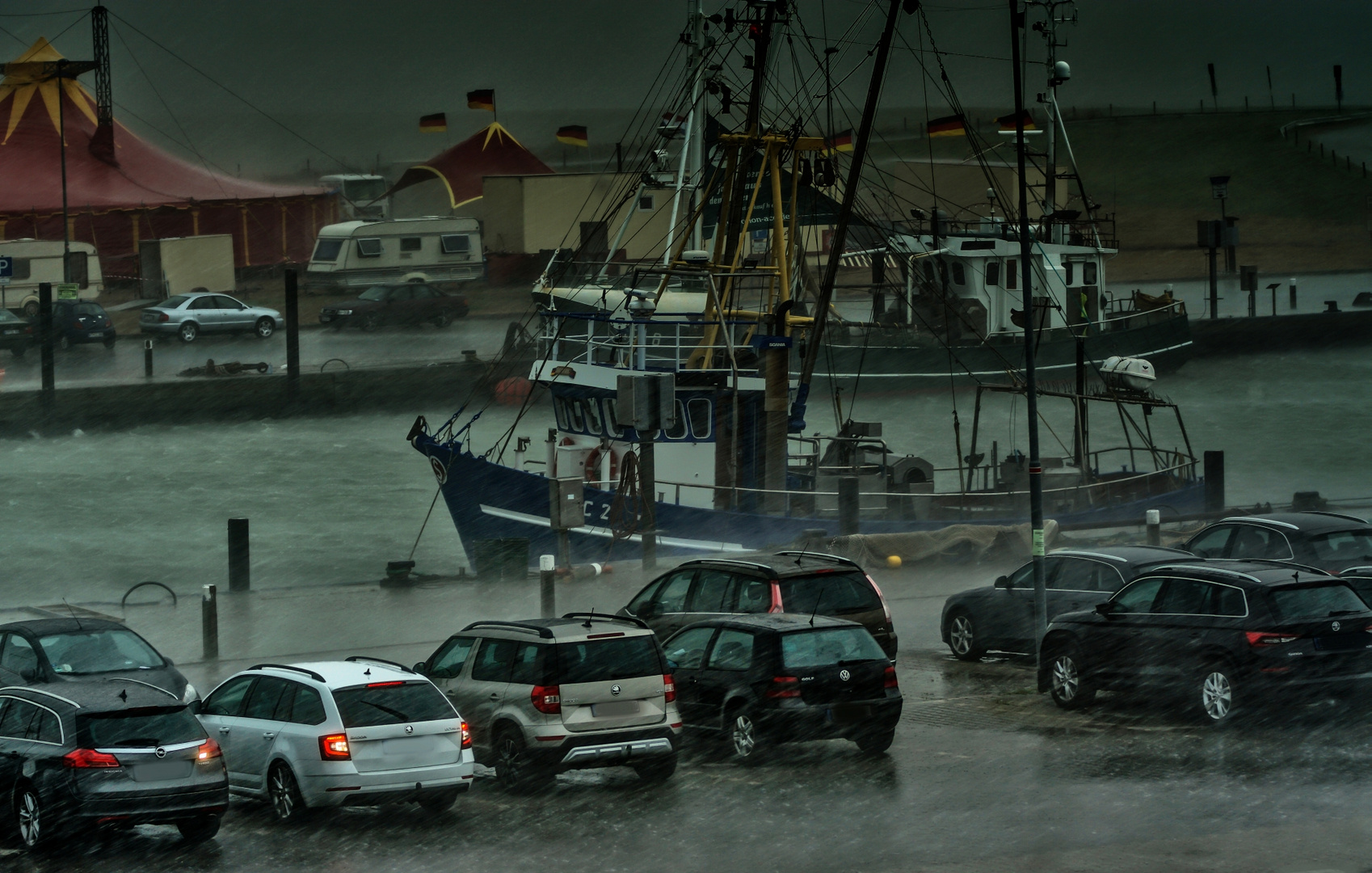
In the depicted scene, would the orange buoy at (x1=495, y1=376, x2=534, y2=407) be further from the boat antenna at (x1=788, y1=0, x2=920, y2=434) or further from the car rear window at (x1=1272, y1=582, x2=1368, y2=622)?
the car rear window at (x1=1272, y1=582, x2=1368, y2=622)

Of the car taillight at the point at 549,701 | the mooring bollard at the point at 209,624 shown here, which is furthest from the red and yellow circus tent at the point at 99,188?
the car taillight at the point at 549,701

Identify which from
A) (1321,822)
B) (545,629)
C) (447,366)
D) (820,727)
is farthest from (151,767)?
(447,366)

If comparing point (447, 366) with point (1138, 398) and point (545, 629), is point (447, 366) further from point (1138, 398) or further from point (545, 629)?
point (545, 629)

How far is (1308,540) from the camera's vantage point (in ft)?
63.1

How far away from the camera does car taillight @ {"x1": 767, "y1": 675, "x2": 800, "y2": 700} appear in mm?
13609

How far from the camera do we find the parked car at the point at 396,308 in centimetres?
6588

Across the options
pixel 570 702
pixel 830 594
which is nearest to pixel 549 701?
pixel 570 702

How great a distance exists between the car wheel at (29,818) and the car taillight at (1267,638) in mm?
9993

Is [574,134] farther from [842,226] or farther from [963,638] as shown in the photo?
[963,638]

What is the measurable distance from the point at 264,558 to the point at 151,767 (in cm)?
3034

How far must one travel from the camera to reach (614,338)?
31.3 meters

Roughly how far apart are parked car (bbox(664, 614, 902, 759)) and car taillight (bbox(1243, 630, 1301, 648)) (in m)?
3.19

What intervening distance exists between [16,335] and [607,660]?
49838 millimetres

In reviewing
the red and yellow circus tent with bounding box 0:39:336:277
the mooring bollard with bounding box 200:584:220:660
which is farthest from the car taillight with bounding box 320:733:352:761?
the red and yellow circus tent with bounding box 0:39:336:277
